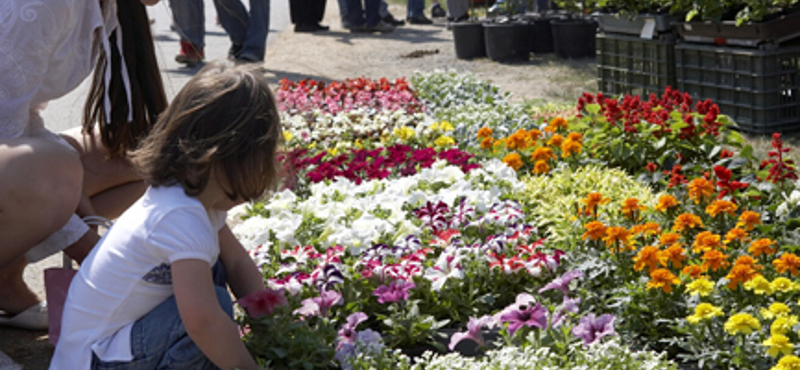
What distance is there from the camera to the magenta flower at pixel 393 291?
8.72 ft

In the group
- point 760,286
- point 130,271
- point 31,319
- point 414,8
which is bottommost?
point 31,319

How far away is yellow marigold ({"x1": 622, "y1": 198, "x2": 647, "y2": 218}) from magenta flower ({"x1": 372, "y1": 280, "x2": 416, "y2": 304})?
0.72 meters

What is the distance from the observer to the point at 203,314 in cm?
215

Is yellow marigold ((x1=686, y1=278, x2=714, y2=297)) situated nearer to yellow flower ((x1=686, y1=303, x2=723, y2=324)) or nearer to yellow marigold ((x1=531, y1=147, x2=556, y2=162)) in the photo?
yellow flower ((x1=686, y1=303, x2=723, y2=324))


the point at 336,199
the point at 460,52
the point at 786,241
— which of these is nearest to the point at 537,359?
the point at 786,241

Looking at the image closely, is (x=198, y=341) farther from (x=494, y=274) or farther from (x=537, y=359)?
(x=494, y=274)

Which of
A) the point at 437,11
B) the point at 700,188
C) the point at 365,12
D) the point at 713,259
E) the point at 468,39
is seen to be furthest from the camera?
the point at 437,11

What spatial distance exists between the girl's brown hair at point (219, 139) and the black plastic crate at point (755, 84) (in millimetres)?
3759

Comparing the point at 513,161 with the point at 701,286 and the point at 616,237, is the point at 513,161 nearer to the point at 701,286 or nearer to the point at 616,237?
the point at 616,237

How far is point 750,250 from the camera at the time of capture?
262 cm

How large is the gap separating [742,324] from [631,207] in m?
0.75

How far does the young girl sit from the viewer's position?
221 cm

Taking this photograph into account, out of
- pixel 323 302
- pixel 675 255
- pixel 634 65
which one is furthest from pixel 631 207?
pixel 634 65

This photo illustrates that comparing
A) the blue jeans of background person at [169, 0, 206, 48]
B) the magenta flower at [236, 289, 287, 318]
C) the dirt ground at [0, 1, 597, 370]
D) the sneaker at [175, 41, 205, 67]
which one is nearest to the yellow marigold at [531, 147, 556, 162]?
the magenta flower at [236, 289, 287, 318]
